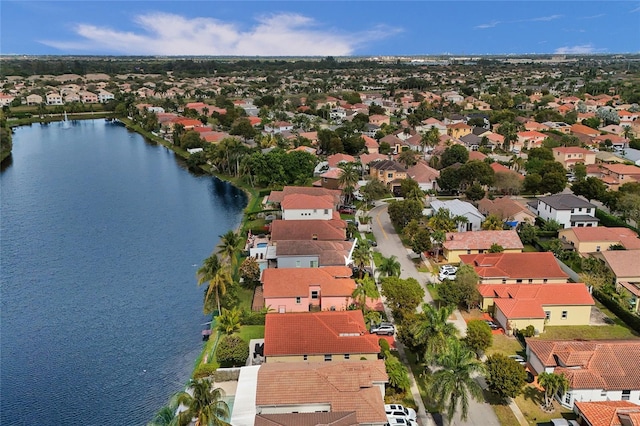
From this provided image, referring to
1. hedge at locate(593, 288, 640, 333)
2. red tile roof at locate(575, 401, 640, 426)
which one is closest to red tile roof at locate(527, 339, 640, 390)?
red tile roof at locate(575, 401, 640, 426)

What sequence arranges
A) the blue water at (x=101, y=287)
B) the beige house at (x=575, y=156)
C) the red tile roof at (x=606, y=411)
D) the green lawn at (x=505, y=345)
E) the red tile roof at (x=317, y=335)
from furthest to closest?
1. the beige house at (x=575, y=156)
2. the green lawn at (x=505, y=345)
3. the blue water at (x=101, y=287)
4. the red tile roof at (x=317, y=335)
5. the red tile roof at (x=606, y=411)

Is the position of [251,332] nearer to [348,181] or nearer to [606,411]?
[606,411]

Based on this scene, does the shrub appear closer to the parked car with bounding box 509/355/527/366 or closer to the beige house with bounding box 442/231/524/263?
the parked car with bounding box 509/355/527/366

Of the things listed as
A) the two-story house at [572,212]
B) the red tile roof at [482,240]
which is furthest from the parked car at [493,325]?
the two-story house at [572,212]

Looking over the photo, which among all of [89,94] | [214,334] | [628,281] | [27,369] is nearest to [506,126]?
[628,281]

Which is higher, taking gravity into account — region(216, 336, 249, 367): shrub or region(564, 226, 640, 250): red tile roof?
region(564, 226, 640, 250): red tile roof

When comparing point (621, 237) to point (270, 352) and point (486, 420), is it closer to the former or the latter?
point (486, 420)

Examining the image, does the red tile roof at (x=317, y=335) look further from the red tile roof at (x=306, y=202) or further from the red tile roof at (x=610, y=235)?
the red tile roof at (x=610, y=235)
